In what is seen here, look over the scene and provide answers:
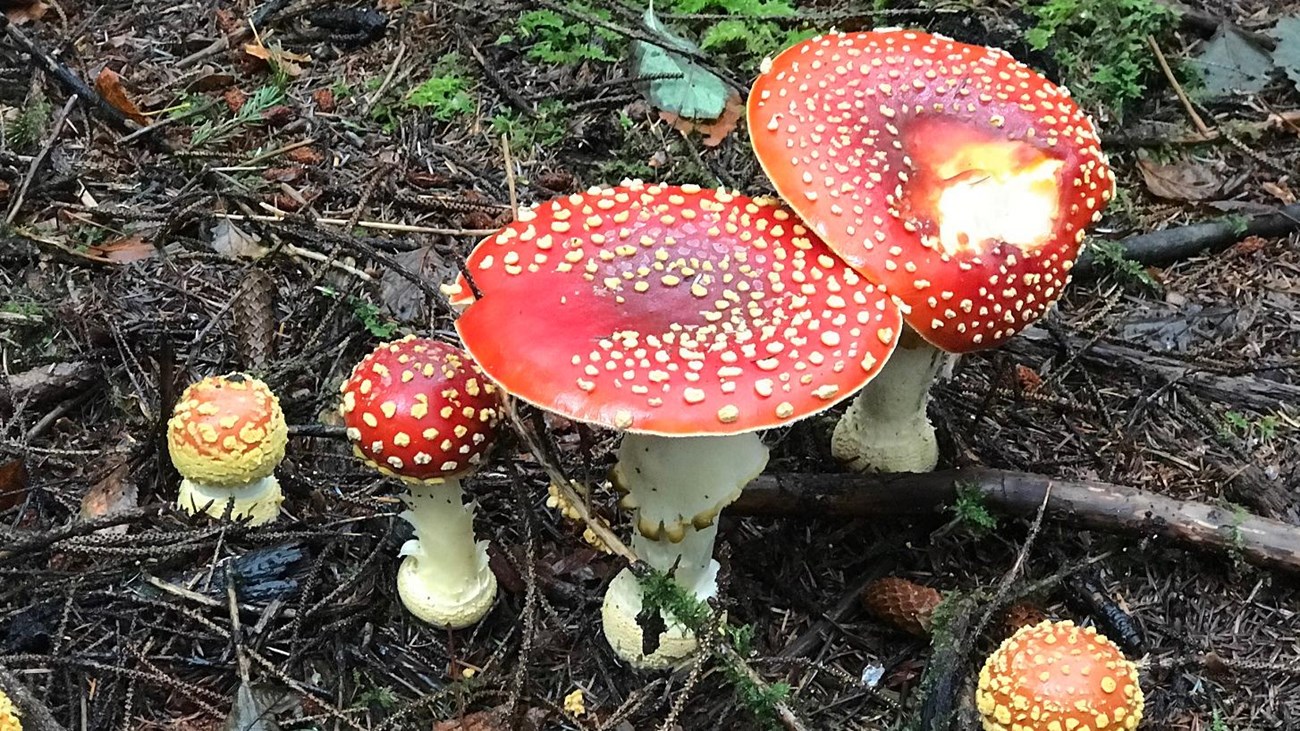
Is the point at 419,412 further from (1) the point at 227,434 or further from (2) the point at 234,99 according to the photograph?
(2) the point at 234,99

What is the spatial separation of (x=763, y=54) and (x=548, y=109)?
3.21 feet

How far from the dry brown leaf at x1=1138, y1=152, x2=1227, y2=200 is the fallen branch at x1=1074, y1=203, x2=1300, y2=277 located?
21cm

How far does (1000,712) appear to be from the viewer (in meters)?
2.75

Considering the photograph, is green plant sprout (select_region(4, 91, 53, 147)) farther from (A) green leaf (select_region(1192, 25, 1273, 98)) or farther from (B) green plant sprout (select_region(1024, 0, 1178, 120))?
(A) green leaf (select_region(1192, 25, 1273, 98))

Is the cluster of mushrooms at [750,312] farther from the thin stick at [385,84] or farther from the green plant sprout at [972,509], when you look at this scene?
the thin stick at [385,84]

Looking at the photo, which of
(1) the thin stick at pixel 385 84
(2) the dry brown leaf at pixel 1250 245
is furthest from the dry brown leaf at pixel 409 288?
(2) the dry brown leaf at pixel 1250 245

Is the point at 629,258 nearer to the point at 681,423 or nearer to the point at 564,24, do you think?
the point at 681,423

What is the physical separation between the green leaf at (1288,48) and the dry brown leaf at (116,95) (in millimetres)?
5033

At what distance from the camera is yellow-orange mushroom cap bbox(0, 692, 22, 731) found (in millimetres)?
2284

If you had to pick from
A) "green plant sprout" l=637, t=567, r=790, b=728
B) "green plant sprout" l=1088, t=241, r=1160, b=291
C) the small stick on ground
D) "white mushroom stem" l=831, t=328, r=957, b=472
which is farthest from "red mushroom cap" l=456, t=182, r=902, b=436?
"green plant sprout" l=1088, t=241, r=1160, b=291

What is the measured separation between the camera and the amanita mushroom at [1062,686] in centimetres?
268

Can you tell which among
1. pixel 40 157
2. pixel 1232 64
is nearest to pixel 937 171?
pixel 1232 64

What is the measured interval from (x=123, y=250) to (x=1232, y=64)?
190 inches

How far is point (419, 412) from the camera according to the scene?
2609mm
